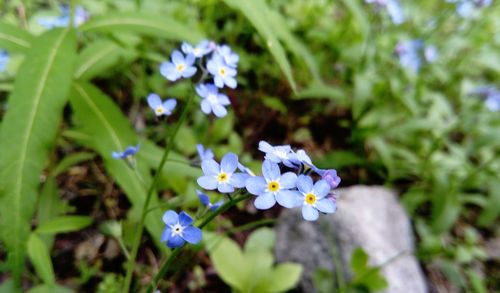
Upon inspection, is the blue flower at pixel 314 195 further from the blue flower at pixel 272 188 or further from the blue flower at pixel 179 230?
the blue flower at pixel 179 230

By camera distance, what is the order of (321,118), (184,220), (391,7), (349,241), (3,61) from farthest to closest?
(321,118), (391,7), (3,61), (349,241), (184,220)

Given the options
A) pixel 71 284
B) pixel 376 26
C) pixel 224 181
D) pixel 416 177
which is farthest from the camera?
pixel 376 26

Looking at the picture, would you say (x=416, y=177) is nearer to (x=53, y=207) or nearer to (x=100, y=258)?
(x=100, y=258)

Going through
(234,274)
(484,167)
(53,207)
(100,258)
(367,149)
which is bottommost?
(234,274)

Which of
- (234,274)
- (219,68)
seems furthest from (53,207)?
(219,68)

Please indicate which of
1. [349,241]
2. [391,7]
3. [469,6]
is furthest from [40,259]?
[469,6]

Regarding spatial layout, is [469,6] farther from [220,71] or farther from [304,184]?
[304,184]

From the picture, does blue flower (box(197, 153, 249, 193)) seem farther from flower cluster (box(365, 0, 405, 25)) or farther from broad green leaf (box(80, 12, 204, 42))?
flower cluster (box(365, 0, 405, 25))
